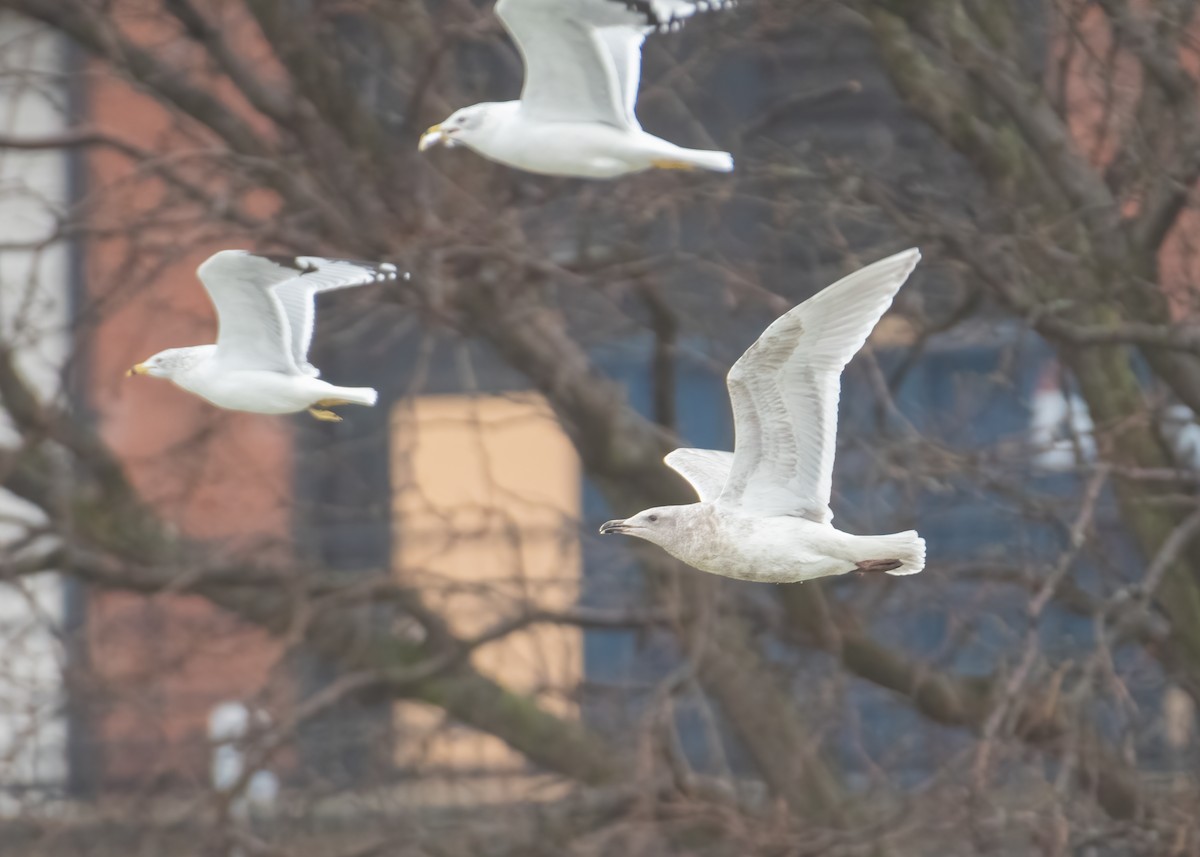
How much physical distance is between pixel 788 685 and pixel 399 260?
2602 mm

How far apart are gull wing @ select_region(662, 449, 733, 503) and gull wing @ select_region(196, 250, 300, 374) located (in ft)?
3.55

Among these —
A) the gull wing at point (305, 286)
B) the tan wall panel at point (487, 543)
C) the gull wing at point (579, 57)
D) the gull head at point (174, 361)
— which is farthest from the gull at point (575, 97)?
the tan wall panel at point (487, 543)

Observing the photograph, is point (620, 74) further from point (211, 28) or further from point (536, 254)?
point (211, 28)

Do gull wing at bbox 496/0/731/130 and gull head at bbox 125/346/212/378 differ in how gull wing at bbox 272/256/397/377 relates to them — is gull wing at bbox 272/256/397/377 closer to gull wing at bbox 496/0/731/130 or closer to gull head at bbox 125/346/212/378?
gull head at bbox 125/346/212/378

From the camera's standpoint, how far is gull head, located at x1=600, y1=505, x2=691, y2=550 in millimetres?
4906

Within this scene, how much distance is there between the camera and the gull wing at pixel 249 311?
5.60m

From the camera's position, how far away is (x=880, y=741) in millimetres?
9758

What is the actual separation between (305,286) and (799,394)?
5.58 ft

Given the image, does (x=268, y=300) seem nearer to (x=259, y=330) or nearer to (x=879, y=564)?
(x=259, y=330)

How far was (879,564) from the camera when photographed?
481 cm

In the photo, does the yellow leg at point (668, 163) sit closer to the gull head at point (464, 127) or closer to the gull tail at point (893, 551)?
the gull head at point (464, 127)

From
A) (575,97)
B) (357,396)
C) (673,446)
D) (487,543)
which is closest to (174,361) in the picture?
(357,396)

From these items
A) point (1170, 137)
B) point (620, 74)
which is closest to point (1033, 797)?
point (1170, 137)

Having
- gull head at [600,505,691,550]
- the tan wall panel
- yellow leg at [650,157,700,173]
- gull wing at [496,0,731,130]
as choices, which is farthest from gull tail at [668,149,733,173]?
the tan wall panel
